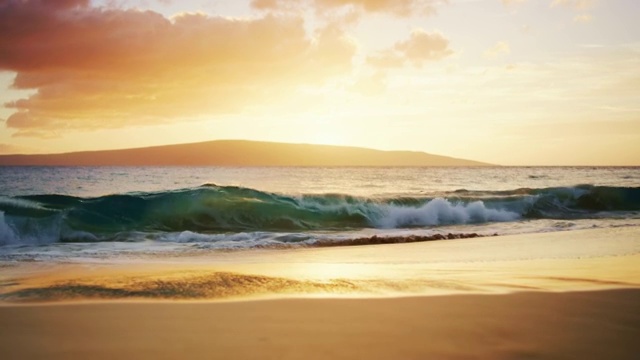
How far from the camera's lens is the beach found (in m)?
3.36

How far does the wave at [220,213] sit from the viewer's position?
1506 centimetres

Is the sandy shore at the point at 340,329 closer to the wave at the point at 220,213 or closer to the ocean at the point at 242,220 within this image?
the ocean at the point at 242,220

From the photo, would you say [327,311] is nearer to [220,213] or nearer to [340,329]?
[340,329]

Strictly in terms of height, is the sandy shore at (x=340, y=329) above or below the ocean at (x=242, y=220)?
above

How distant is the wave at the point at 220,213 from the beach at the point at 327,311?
8.06 meters

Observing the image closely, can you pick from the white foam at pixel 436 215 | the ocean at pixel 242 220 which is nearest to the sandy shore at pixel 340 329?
the ocean at pixel 242 220

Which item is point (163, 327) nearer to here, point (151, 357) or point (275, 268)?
point (151, 357)

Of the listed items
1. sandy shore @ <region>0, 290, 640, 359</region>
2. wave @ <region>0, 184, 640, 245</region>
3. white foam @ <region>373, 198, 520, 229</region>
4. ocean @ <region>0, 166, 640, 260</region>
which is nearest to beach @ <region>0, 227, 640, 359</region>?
sandy shore @ <region>0, 290, 640, 359</region>

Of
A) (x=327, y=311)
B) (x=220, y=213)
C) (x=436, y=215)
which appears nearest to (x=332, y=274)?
(x=327, y=311)

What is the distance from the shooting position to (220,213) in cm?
1795

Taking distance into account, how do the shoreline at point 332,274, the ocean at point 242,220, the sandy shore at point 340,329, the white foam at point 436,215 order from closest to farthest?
the sandy shore at point 340,329
the shoreline at point 332,274
the ocean at point 242,220
the white foam at point 436,215

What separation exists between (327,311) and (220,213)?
14004 mm

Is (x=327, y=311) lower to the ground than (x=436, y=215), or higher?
higher

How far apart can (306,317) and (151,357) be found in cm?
127
